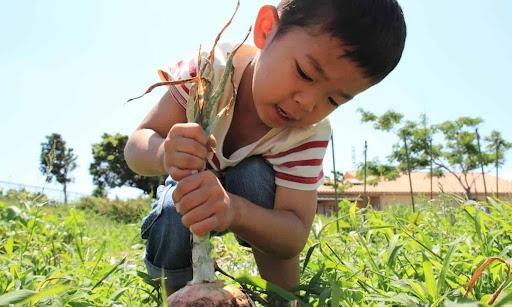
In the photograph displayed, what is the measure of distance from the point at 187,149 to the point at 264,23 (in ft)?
2.39

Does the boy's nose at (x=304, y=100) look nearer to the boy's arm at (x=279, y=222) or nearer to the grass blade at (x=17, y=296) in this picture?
the boy's arm at (x=279, y=222)

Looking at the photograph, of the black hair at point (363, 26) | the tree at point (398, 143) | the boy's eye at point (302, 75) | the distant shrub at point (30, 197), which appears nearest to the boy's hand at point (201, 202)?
the boy's eye at point (302, 75)

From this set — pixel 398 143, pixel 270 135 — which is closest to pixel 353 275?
pixel 270 135

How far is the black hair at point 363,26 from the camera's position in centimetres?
148

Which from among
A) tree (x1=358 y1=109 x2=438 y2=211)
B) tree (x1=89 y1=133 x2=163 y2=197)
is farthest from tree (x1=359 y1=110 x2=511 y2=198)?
tree (x1=89 y1=133 x2=163 y2=197)

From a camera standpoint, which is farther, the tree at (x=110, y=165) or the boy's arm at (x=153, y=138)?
the tree at (x=110, y=165)

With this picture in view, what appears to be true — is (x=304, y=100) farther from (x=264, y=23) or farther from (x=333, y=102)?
(x=264, y=23)

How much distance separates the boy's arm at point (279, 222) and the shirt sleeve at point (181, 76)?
1.71ft

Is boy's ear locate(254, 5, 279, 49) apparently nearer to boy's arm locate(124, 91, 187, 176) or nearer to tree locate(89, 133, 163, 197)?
boy's arm locate(124, 91, 187, 176)

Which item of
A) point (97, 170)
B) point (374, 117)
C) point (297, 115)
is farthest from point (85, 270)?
point (97, 170)

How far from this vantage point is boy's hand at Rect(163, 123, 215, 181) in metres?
1.23

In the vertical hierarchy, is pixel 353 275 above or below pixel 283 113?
below

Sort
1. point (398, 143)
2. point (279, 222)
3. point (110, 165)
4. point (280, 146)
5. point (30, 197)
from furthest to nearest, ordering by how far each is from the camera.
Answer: point (110, 165), point (398, 143), point (30, 197), point (280, 146), point (279, 222)

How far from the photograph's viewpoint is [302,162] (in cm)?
186
